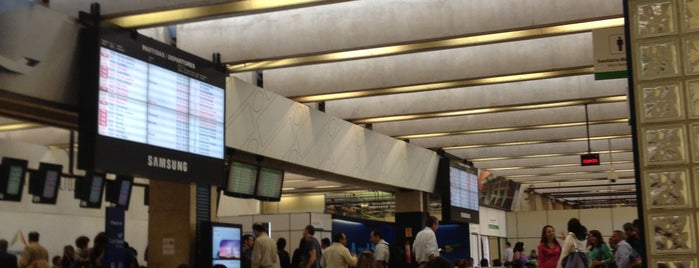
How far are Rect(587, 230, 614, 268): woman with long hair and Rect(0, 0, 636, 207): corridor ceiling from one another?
2505 millimetres

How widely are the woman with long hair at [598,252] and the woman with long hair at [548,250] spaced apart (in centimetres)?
45

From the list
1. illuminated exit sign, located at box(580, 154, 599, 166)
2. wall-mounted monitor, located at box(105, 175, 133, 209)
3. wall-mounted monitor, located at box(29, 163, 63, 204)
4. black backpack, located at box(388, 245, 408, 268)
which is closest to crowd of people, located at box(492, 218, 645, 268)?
black backpack, located at box(388, 245, 408, 268)

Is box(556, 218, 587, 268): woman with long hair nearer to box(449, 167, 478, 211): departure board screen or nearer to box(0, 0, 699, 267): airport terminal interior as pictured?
box(0, 0, 699, 267): airport terminal interior

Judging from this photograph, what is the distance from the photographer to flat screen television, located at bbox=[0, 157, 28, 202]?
475 inches

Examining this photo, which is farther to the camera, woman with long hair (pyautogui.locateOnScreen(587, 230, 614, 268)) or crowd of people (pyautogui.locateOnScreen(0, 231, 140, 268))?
crowd of people (pyautogui.locateOnScreen(0, 231, 140, 268))

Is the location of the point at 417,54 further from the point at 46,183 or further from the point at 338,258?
the point at 46,183

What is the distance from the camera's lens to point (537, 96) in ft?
48.0

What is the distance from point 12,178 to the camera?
40.2 feet

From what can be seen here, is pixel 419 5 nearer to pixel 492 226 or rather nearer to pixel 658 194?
pixel 658 194

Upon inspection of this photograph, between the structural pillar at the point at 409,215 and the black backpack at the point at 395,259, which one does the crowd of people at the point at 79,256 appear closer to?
the black backpack at the point at 395,259

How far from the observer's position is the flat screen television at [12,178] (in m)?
12.1

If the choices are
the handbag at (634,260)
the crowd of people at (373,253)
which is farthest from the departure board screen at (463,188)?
the handbag at (634,260)

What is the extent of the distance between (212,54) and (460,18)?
341cm

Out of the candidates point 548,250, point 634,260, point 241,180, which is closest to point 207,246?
point 241,180
